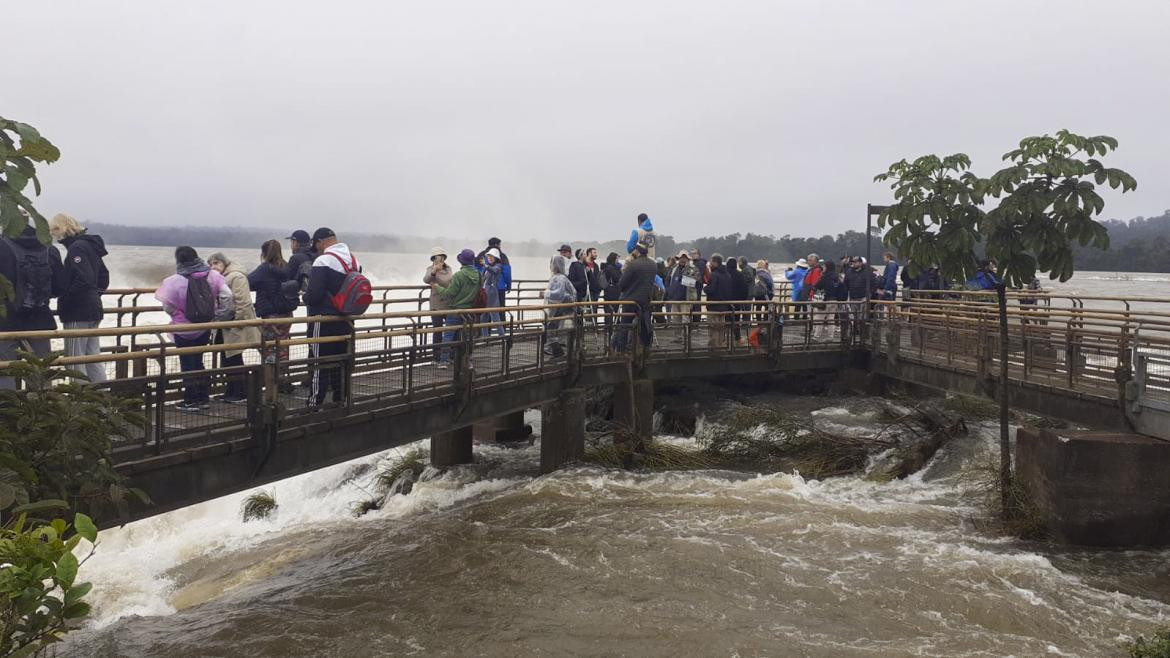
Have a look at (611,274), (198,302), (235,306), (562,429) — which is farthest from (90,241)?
(611,274)

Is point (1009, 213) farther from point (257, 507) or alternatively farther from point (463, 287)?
point (257, 507)

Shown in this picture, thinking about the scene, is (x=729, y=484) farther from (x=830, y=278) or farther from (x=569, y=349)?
(x=830, y=278)

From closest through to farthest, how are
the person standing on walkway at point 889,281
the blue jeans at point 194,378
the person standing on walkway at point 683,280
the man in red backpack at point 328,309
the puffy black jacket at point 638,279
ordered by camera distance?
the blue jeans at point 194,378 → the man in red backpack at point 328,309 → the puffy black jacket at point 638,279 → the person standing on walkway at point 683,280 → the person standing on walkway at point 889,281

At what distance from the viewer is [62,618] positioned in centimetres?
294

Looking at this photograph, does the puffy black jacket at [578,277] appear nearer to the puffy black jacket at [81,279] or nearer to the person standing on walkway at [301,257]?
the person standing on walkway at [301,257]

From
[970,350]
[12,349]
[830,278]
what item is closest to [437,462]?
[12,349]

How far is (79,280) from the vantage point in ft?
25.3

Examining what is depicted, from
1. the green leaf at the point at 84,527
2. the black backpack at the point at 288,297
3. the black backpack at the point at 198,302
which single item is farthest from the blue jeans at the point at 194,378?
the green leaf at the point at 84,527

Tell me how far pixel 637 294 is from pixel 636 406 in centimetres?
190

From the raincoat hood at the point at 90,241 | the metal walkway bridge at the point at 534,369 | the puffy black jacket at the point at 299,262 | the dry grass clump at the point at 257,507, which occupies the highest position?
the raincoat hood at the point at 90,241

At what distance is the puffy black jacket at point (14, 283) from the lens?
22.9 feet

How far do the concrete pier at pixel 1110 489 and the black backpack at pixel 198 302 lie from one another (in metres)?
9.02

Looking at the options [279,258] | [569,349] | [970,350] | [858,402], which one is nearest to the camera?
[279,258]

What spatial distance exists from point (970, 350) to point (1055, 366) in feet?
6.71
